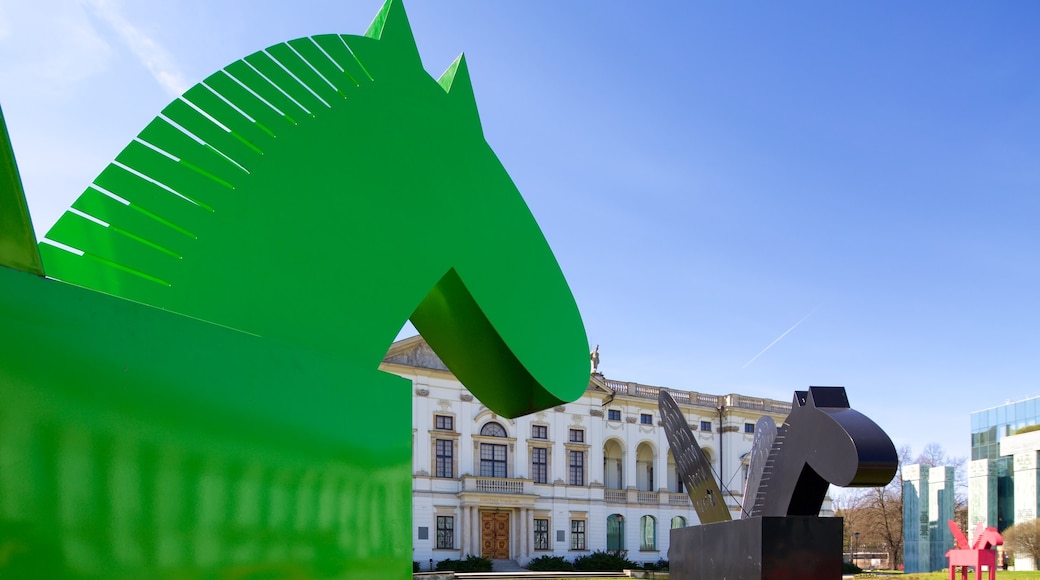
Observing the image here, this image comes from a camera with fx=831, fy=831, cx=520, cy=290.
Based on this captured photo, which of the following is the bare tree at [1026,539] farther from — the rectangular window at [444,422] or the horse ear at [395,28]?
the horse ear at [395,28]

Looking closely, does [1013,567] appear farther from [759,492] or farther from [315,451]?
[315,451]

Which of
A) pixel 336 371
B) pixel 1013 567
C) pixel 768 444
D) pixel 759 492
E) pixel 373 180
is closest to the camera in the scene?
pixel 336 371

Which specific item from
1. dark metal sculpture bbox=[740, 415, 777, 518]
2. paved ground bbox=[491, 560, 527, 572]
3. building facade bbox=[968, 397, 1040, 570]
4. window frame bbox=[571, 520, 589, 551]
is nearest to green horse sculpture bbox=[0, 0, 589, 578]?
dark metal sculpture bbox=[740, 415, 777, 518]

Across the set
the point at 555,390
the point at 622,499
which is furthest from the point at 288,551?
the point at 622,499

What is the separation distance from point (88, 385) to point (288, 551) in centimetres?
95

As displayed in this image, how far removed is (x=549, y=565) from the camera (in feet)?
127

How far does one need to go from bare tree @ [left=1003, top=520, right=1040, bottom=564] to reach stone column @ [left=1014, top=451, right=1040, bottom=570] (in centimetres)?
546

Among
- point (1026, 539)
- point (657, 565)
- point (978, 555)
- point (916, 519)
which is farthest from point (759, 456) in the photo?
point (916, 519)

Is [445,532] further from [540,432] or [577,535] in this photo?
[577,535]

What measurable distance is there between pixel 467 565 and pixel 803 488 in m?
28.2

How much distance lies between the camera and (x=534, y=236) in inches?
184

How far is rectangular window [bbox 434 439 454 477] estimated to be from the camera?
3809 cm

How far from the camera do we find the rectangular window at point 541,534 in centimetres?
4031

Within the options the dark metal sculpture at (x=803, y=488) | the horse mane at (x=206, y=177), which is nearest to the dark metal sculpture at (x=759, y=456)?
the dark metal sculpture at (x=803, y=488)
